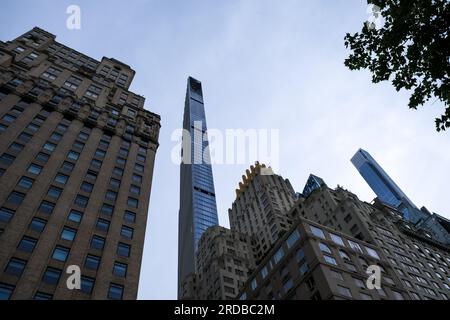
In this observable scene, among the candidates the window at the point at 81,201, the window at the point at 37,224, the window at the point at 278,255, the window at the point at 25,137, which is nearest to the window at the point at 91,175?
the window at the point at 81,201

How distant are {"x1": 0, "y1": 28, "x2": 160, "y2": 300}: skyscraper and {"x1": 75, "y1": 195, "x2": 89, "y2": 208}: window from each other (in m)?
0.13

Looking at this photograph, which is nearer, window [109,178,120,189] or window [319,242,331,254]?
window [109,178,120,189]

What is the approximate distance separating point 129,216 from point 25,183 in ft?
42.2

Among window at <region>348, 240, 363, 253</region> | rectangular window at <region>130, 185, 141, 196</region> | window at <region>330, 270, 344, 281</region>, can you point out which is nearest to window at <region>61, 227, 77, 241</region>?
rectangular window at <region>130, 185, 141, 196</region>

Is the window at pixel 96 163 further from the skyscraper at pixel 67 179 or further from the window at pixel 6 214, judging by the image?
the window at pixel 6 214

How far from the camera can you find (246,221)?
131750mm

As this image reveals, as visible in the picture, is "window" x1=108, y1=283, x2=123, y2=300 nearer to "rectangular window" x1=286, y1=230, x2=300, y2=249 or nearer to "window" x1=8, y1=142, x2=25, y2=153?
"window" x1=8, y1=142, x2=25, y2=153

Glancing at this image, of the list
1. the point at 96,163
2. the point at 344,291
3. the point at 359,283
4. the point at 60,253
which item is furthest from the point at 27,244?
the point at 359,283

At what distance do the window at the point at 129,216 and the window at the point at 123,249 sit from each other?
4.46m

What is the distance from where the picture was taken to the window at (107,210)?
44156 millimetres

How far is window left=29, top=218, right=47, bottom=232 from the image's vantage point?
121 ft

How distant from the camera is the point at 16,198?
38.9 meters
